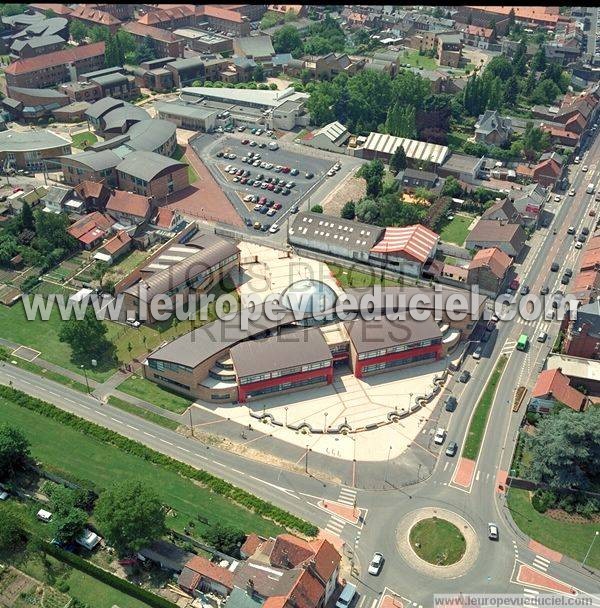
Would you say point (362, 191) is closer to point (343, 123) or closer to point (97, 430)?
point (343, 123)

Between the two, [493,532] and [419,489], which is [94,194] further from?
[493,532]

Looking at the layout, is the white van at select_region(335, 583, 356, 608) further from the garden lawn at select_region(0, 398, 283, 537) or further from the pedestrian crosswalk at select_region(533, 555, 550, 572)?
the pedestrian crosswalk at select_region(533, 555, 550, 572)

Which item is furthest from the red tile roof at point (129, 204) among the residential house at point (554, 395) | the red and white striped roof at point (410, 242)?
the residential house at point (554, 395)

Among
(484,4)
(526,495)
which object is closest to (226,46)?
(526,495)

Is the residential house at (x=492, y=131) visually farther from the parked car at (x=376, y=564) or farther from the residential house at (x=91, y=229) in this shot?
the parked car at (x=376, y=564)

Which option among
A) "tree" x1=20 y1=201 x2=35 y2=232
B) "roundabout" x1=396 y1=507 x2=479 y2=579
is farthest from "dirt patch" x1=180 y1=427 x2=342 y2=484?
"tree" x1=20 y1=201 x2=35 y2=232
